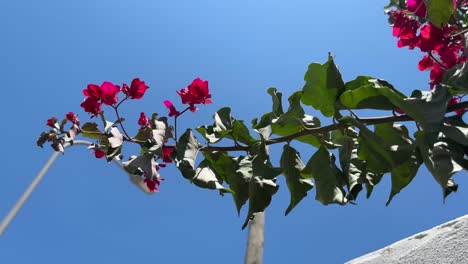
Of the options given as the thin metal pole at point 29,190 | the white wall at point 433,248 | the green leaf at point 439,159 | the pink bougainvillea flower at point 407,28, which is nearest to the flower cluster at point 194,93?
the pink bougainvillea flower at point 407,28

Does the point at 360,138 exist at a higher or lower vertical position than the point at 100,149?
lower

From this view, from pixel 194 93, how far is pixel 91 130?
1.38ft

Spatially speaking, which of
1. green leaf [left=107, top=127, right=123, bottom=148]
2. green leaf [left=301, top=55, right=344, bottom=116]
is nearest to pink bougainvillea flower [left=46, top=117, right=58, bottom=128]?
green leaf [left=107, top=127, right=123, bottom=148]

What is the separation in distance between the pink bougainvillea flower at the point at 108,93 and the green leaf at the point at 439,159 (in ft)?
3.58

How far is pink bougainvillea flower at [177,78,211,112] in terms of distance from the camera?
6.61 feet

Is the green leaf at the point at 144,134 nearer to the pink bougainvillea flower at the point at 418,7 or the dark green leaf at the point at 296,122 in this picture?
the dark green leaf at the point at 296,122

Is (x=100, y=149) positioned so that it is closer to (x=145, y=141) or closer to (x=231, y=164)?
(x=145, y=141)

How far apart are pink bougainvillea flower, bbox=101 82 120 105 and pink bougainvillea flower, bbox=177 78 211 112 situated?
0.25 meters

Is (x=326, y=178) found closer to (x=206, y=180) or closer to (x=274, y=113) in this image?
(x=274, y=113)

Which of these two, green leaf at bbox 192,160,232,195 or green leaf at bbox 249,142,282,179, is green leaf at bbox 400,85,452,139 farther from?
green leaf at bbox 192,160,232,195

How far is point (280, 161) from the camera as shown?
181cm

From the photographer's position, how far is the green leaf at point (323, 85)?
1557mm

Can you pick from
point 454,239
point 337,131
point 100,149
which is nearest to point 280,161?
point 337,131

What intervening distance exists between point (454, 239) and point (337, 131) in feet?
3.91
